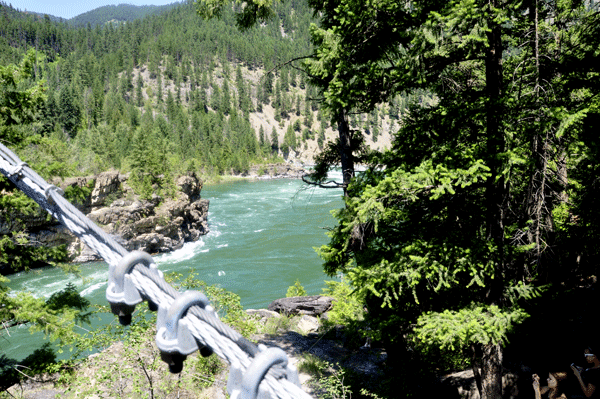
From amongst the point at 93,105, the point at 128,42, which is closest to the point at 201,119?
the point at 93,105

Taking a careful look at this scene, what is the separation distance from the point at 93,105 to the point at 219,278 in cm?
9901

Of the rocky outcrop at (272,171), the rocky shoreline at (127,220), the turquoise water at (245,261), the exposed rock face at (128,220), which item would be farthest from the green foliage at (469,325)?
the rocky outcrop at (272,171)

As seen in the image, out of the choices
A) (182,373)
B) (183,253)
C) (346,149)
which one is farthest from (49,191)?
(183,253)

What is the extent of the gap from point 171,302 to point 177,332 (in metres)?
0.11

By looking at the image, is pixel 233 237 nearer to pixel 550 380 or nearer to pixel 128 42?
pixel 550 380

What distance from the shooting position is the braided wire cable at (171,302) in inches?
37.9

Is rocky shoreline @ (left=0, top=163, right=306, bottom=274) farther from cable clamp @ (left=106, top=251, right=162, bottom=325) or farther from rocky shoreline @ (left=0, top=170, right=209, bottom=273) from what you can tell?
cable clamp @ (left=106, top=251, right=162, bottom=325)

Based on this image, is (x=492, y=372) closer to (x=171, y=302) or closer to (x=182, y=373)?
(x=182, y=373)

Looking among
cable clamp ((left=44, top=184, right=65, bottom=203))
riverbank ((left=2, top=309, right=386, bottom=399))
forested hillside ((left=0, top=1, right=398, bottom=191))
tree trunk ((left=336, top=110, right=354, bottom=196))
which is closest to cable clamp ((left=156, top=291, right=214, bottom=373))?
cable clamp ((left=44, top=184, right=65, bottom=203))

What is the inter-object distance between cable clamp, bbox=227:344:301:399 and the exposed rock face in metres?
35.8

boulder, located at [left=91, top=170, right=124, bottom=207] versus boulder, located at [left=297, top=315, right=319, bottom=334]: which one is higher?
boulder, located at [left=91, top=170, right=124, bottom=207]

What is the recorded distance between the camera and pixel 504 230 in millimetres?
6469

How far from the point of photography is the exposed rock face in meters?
33.5

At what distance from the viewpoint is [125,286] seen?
118cm
